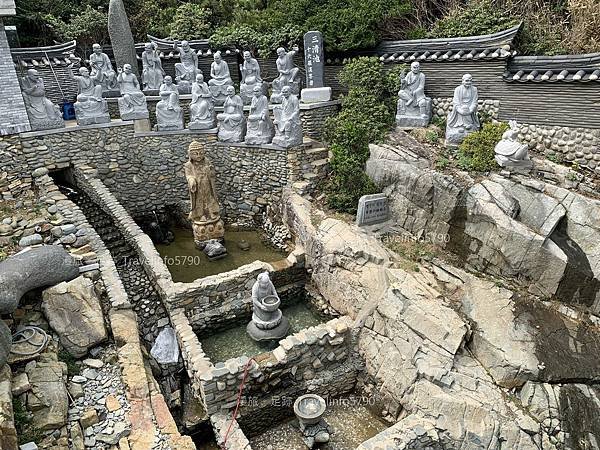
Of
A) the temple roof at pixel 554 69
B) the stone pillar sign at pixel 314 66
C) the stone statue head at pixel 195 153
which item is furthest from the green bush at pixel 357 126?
the stone statue head at pixel 195 153

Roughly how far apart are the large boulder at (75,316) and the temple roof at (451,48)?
10304 millimetres

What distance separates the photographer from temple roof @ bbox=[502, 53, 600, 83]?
8734 millimetres

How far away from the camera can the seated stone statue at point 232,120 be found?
12398mm

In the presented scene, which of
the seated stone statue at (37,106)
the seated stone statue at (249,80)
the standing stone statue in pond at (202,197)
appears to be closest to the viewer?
the standing stone statue in pond at (202,197)

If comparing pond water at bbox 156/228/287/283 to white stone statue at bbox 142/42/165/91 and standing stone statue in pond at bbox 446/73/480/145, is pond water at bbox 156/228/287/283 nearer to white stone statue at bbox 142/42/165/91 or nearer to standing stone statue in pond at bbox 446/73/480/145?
standing stone statue in pond at bbox 446/73/480/145

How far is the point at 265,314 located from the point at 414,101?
6964mm

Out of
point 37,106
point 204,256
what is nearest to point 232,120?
point 204,256

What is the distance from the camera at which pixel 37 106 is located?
11.8 m

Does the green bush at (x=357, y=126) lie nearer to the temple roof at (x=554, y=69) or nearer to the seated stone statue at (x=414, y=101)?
the seated stone statue at (x=414, y=101)

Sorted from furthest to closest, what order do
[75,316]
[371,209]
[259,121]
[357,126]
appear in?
1. [259,121]
2. [357,126]
3. [371,209]
4. [75,316]

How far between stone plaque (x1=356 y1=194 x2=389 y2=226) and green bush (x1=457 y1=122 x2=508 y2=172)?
190cm

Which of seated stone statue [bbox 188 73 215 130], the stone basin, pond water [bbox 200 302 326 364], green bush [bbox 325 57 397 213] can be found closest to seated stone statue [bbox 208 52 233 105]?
seated stone statue [bbox 188 73 215 130]

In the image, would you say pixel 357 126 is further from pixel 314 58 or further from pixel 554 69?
pixel 554 69

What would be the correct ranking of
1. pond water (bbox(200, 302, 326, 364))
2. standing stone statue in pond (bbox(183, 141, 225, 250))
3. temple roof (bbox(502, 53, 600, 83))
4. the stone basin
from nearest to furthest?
1. the stone basin
2. temple roof (bbox(502, 53, 600, 83))
3. pond water (bbox(200, 302, 326, 364))
4. standing stone statue in pond (bbox(183, 141, 225, 250))
